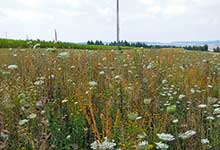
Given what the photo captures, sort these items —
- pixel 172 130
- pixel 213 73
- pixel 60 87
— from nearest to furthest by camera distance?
pixel 172 130
pixel 60 87
pixel 213 73

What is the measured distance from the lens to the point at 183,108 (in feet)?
11.6

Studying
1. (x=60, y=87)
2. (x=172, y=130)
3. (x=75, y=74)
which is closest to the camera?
(x=172, y=130)

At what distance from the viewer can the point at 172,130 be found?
297 cm

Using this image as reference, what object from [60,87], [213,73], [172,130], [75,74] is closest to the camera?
[172,130]

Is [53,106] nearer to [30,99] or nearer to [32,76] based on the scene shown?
[30,99]

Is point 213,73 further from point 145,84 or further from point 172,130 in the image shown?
point 172,130

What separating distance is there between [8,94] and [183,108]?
5.68 ft

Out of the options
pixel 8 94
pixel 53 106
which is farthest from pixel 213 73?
pixel 8 94

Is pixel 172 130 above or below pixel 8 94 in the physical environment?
below

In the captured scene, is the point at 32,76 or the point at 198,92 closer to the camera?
the point at 198,92

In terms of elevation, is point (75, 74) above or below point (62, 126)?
above

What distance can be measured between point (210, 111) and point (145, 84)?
3.77ft

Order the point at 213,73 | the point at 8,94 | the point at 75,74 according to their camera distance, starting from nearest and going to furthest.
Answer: the point at 8,94 → the point at 75,74 → the point at 213,73

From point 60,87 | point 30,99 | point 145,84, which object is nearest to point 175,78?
point 145,84
